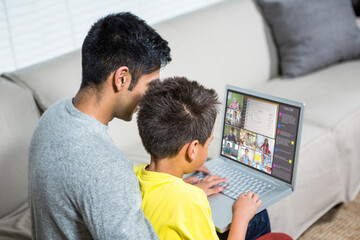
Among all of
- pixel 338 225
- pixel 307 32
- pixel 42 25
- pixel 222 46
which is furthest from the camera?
pixel 307 32

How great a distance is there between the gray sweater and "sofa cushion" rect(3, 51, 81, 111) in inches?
23.8

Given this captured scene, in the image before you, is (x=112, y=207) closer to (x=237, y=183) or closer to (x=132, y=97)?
(x=132, y=97)

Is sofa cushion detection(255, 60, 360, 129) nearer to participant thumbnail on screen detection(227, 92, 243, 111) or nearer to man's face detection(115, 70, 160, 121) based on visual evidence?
participant thumbnail on screen detection(227, 92, 243, 111)

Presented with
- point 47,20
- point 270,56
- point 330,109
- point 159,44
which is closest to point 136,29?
point 159,44

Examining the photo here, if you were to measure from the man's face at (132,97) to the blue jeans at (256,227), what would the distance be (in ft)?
1.64

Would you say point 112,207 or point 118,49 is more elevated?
point 118,49

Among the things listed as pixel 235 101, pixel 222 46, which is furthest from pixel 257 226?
pixel 222 46

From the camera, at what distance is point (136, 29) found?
108 centimetres

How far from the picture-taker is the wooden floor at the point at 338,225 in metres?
1.84

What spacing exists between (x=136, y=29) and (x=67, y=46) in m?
1.16

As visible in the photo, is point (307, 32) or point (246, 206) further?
point (307, 32)

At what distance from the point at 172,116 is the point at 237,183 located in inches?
15.6

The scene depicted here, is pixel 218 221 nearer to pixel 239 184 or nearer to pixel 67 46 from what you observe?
pixel 239 184

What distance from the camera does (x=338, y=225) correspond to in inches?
75.2
